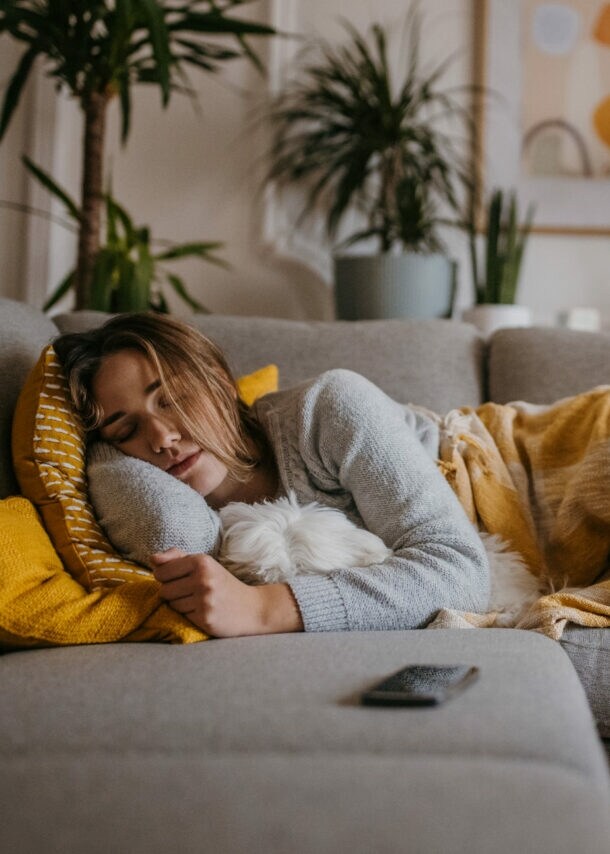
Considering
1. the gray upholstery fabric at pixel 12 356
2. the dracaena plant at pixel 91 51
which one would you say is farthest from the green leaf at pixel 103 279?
the gray upholstery fabric at pixel 12 356

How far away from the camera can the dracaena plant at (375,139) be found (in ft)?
8.96

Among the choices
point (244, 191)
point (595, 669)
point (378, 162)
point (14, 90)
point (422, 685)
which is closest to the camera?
point (422, 685)

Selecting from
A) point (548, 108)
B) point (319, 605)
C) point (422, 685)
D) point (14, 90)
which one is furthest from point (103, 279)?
point (422, 685)

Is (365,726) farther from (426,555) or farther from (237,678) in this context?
(426,555)

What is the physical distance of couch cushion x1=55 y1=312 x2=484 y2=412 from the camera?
75.7 inches

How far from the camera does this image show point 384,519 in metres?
1.35

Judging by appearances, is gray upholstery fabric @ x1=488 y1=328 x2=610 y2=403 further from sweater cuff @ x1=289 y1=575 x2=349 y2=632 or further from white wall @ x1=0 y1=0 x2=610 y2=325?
white wall @ x1=0 y1=0 x2=610 y2=325

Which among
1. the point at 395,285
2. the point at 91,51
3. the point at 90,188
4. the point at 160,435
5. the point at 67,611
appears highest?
the point at 91,51

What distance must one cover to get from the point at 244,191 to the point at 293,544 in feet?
Answer: 6.73

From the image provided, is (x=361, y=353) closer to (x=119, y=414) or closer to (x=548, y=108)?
(x=119, y=414)

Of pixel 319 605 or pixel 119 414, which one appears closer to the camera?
pixel 319 605

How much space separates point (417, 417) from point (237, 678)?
2.73 ft

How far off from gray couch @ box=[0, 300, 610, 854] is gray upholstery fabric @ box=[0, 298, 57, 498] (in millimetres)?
451

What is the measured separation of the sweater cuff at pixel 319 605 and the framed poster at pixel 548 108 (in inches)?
83.8
